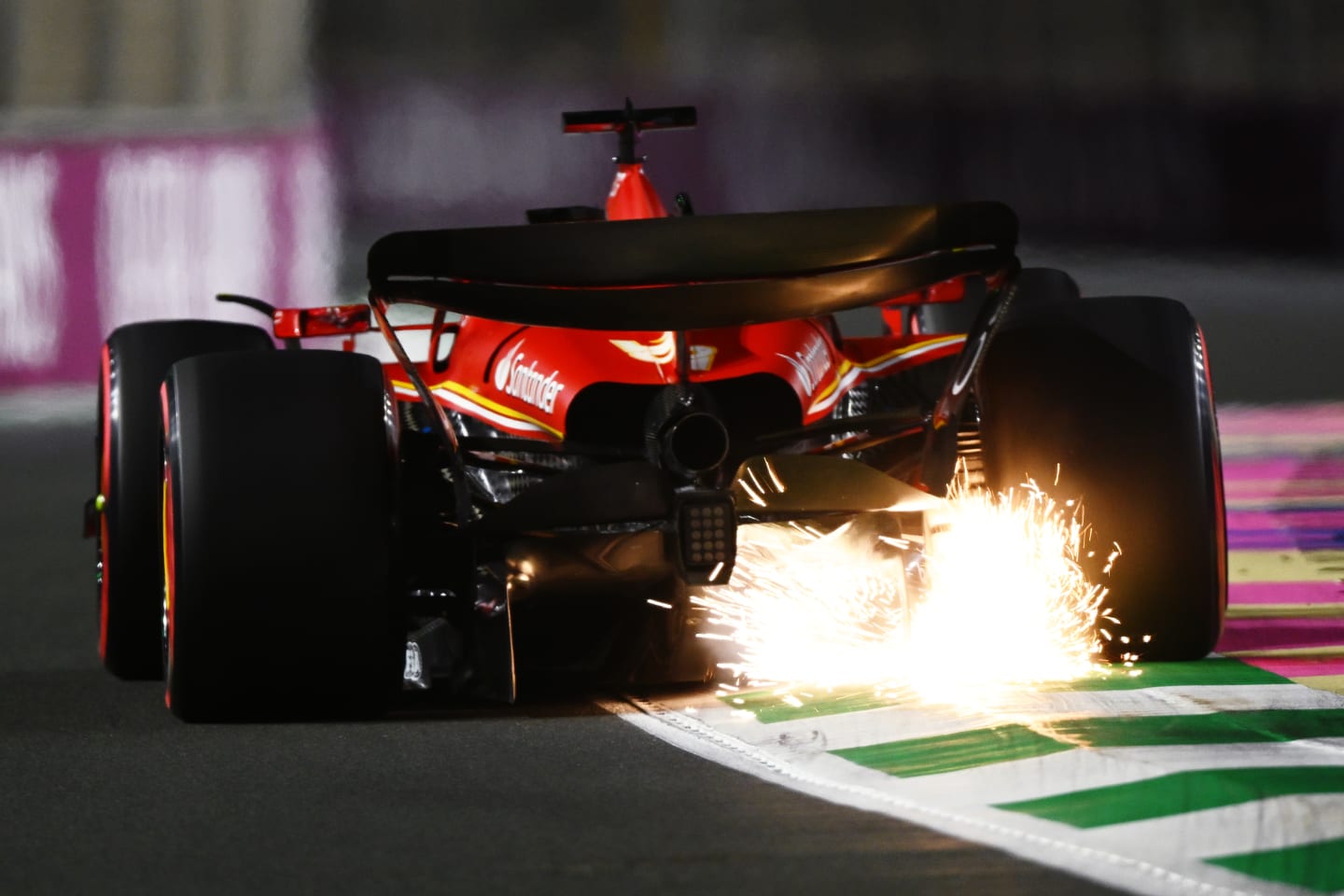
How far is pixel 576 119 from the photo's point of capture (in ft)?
23.2

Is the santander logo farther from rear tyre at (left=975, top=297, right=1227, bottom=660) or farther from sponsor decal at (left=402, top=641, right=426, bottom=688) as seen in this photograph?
rear tyre at (left=975, top=297, right=1227, bottom=660)

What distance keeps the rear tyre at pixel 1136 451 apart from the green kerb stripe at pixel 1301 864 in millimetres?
2018

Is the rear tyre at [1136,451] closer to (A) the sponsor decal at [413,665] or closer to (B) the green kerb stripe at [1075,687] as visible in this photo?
(B) the green kerb stripe at [1075,687]

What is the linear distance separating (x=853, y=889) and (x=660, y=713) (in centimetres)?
176

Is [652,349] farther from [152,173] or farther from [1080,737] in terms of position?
[152,173]

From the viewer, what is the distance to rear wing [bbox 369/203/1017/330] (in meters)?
4.50

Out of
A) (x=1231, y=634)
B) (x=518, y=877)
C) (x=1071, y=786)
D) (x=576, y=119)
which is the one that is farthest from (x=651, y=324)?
(x=576, y=119)

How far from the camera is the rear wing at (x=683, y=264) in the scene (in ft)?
14.8

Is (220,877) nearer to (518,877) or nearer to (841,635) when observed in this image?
(518,877)

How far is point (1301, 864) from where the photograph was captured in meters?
2.93

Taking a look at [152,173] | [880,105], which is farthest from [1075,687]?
[880,105]

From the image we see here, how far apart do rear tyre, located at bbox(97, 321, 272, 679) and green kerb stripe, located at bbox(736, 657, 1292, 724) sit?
1681 mm

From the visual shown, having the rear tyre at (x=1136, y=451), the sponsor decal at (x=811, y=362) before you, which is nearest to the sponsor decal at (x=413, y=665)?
the sponsor decal at (x=811, y=362)

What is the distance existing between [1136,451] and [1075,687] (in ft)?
2.19
